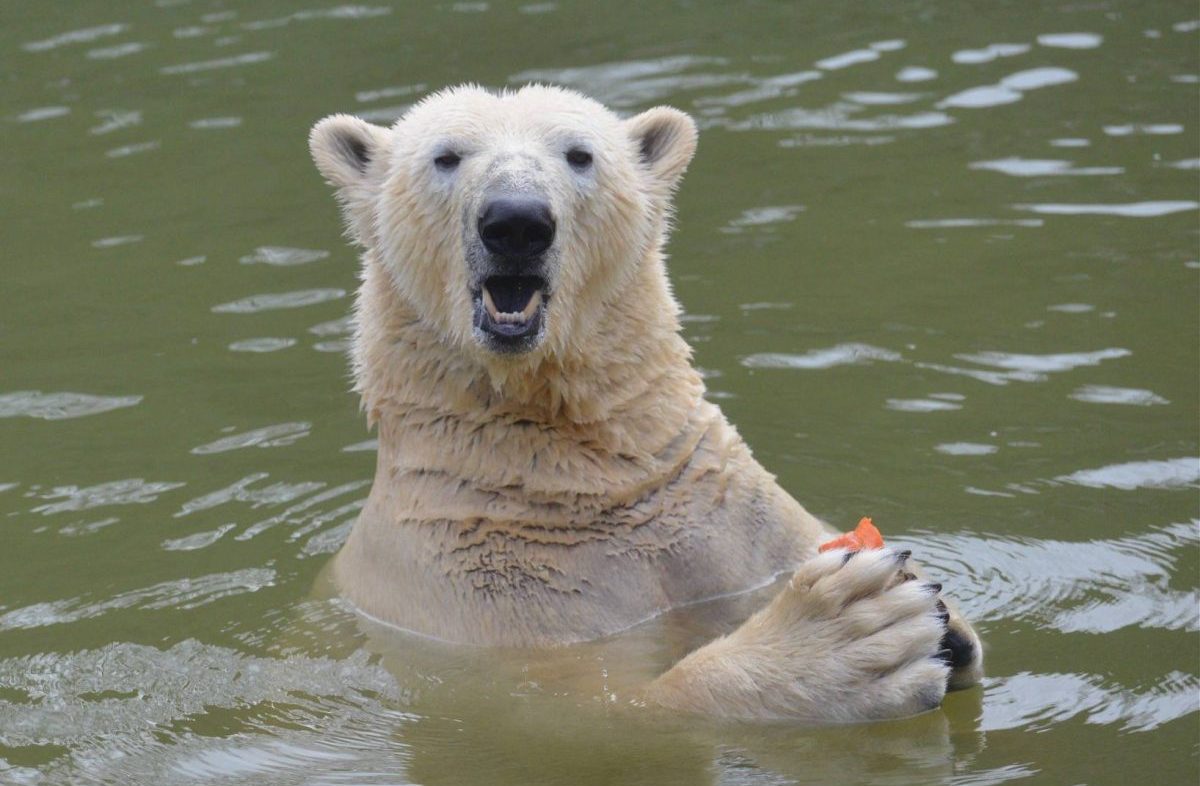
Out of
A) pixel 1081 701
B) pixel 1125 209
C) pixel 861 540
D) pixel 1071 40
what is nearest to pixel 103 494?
pixel 861 540

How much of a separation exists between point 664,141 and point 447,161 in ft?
2.75

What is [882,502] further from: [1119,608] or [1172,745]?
[1172,745]

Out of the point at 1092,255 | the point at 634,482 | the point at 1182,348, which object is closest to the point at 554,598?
the point at 634,482

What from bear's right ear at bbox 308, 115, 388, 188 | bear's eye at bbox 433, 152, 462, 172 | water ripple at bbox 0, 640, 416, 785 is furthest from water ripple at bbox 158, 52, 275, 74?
bear's eye at bbox 433, 152, 462, 172

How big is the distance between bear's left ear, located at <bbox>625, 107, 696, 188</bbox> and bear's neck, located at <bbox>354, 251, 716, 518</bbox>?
0.42 metres

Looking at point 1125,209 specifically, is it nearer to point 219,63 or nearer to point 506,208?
point 506,208

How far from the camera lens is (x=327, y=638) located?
565 centimetres

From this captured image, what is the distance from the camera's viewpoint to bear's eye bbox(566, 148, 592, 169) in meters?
5.42

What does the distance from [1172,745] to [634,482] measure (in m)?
1.63

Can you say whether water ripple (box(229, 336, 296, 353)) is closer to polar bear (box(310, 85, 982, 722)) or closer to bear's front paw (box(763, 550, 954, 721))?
polar bear (box(310, 85, 982, 722))

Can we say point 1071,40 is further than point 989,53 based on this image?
Yes

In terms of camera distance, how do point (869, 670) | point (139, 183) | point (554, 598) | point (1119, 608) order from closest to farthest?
1. point (869, 670)
2. point (554, 598)
3. point (1119, 608)
4. point (139, 183)

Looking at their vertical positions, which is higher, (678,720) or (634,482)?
(634,482)

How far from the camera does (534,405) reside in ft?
17.7
